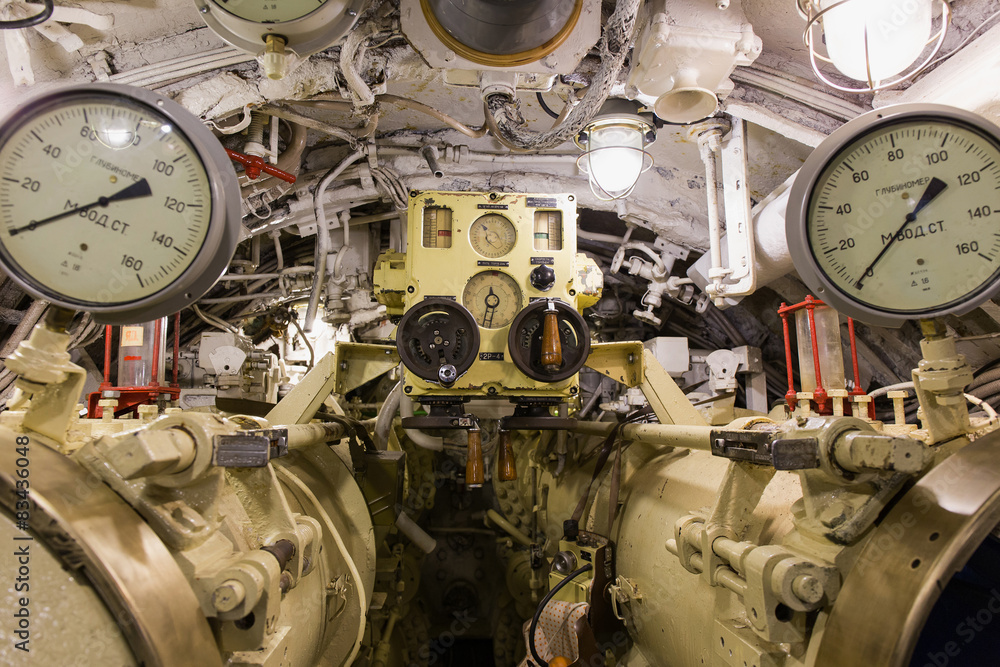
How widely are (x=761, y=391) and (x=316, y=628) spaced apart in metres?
3.37

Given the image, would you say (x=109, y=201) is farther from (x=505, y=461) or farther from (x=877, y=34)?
(x=877, y=34)

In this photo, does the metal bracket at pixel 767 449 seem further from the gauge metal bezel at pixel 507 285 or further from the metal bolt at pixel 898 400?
the gauge metal bezel at pixel 507 285

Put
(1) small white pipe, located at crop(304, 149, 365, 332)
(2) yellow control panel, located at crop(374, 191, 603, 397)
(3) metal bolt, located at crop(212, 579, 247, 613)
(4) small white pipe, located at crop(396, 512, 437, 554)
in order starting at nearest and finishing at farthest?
(3) metal bolt, located at crop(212, 579, 247, 613) < (2) yellow control panel, located at crop(374, 191, 603, 397) < (4) small white pipe, located at crop(396, 512, 437, 554) < (1) small white pipe, located at crop(304, 149, 365, 332)

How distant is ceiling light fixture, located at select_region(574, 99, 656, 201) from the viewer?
111 inches

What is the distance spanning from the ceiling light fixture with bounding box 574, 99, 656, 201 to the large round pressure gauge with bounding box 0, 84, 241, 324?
1.93 meters

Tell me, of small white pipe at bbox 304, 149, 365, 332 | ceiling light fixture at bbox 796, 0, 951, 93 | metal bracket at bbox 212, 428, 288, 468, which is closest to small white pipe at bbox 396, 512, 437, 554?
small white pipe at bbox 304, 149, 365, 332

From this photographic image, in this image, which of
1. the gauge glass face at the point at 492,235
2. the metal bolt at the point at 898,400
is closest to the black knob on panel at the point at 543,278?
the gauge glass face at the point at 492,235

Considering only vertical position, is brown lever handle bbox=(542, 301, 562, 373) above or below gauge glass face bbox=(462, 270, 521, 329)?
below

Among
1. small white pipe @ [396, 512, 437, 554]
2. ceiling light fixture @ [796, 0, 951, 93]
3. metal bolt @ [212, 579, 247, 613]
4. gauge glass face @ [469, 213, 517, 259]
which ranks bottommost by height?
small white pipe @ [396, 512, 437, 554]

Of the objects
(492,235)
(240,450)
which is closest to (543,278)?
(492,235)

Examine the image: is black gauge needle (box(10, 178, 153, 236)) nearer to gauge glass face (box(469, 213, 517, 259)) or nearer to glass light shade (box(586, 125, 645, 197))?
gauge glass face (box(469, 213, 517, 259))

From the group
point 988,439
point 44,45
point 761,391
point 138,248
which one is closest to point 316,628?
point 138,248

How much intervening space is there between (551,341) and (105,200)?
5.40 ft

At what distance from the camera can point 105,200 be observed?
4.14 ft
